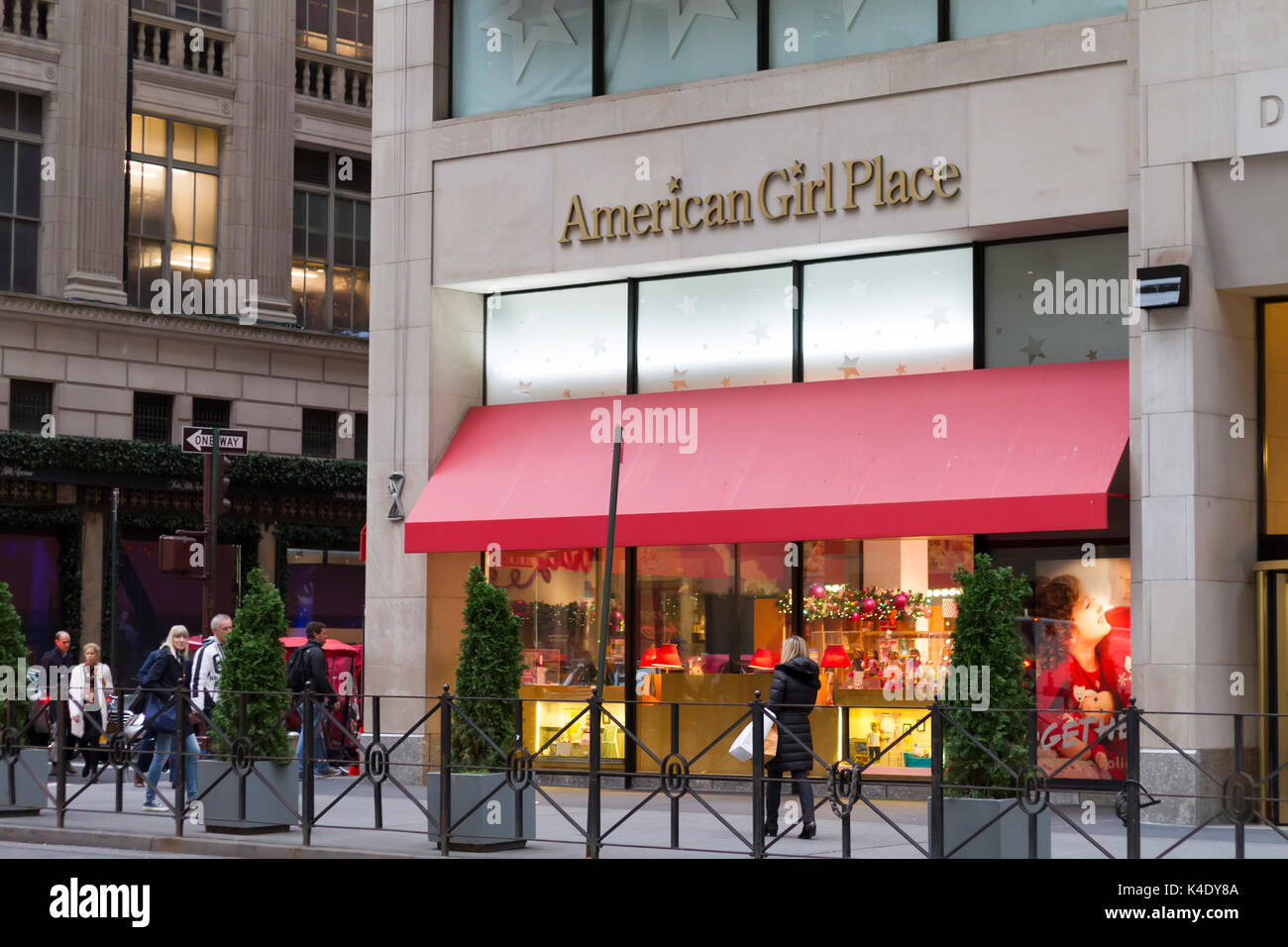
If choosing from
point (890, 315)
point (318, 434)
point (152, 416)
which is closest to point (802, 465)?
point (890, 315)

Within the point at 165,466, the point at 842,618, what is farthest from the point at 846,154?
the point at 165,466

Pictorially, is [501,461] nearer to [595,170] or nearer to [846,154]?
[595,170]

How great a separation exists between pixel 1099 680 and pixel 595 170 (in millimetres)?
8419

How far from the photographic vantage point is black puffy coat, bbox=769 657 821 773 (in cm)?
1605

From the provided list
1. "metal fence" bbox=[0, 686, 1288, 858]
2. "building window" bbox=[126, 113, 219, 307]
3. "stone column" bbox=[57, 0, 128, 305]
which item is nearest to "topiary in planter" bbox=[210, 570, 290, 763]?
"metal fence" bbox=[0, 686, 1288, 858]

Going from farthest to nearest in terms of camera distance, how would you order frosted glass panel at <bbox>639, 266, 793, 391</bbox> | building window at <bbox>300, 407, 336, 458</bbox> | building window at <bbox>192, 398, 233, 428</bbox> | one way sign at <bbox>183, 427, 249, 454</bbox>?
building window at <bbox>300, 407, 336, 458</bbox>, building window at <bbox>192, 398, 233, 428</bbox>, one way sign at <bbox>183, 427, 249, 454</bbox>, frosted glass panel at <bbox>639, 266, 793, 391</bbox>

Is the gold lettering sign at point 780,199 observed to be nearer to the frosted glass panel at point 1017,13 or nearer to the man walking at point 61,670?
the frosted glass panel at point 1017,13

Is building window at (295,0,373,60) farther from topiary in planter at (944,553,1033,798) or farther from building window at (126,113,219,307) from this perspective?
topiary in planter at (944,553,1033,798)

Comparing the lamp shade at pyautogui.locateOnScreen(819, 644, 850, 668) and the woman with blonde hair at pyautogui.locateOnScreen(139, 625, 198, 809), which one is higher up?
the lamp shade at pyautogui.locateOnScreen(819, 644, 850, 668)

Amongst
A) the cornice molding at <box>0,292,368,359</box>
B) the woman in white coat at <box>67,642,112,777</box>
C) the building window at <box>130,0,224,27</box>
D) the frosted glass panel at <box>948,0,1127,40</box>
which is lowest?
the woman in white coat at <box>67,642,112,777</box>

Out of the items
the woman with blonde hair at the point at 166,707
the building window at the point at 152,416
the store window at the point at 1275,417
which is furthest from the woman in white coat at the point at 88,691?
the store window at the point at 1275,417

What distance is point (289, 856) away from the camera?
14977mm

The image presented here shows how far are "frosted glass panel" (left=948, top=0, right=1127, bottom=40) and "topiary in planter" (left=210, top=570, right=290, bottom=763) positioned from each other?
9.59 m

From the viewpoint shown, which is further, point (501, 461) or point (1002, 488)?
point (501, 461)
